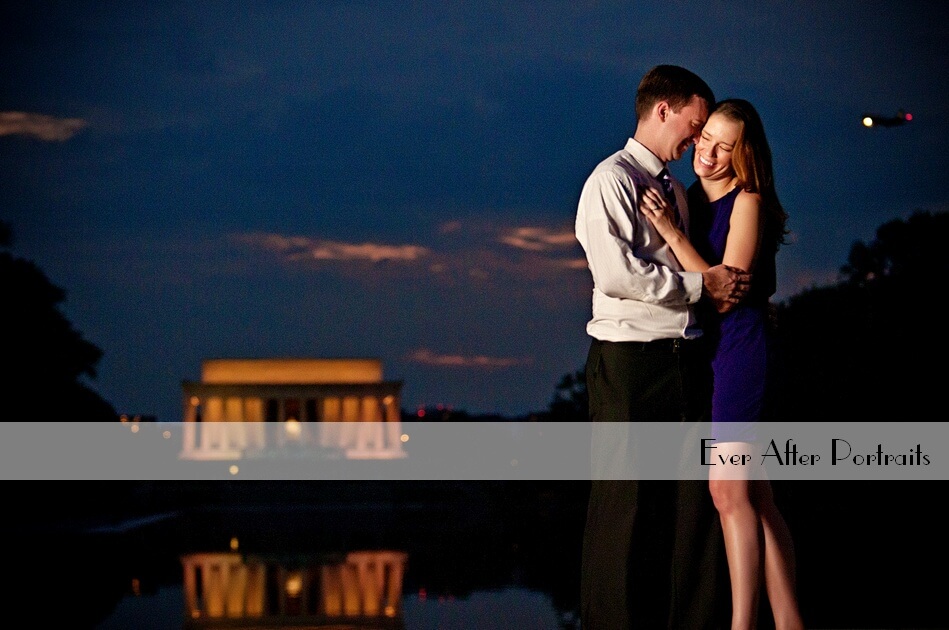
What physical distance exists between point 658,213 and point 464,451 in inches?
2997

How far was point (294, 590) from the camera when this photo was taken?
1266 centimetres

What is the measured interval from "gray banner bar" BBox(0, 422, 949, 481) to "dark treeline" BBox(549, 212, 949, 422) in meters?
1.22

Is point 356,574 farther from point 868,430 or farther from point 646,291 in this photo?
point 868,430

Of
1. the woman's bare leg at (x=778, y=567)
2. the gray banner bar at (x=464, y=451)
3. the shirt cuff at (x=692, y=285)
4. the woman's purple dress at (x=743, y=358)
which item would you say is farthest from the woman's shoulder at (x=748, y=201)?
the woman's bare leg at (x=778, y=567)

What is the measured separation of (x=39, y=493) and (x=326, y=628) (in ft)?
108

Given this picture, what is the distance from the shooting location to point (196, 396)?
80438mm

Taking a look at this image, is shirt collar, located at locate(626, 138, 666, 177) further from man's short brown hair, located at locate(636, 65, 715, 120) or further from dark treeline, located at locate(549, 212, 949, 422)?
dark treeline, located at locate(549, 212, 949, 422)

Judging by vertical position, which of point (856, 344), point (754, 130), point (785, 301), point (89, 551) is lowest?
point (89, 551)

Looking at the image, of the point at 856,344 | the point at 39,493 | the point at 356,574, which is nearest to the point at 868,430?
the point at 856,344

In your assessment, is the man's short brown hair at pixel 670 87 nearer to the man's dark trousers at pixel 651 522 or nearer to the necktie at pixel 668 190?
the necktie at pixel 668 190

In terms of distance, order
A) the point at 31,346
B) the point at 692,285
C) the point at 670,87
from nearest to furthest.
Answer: the point at 692,285 < the point at 670,87 < the point at 31,346

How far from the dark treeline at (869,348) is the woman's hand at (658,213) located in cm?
2054

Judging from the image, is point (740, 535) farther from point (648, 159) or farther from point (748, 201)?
point (648, 159)

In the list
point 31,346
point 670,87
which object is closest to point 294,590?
point 670,87
